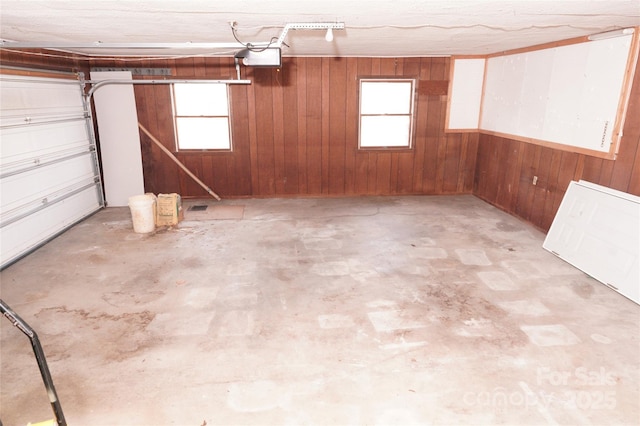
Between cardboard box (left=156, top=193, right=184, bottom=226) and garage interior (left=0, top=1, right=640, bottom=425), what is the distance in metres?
0.20

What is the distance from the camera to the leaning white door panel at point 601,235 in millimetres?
3545

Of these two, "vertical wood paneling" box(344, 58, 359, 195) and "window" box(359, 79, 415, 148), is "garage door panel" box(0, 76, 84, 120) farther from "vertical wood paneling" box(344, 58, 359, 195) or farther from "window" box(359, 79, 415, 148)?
"window" box(359, 79, 415, 148)

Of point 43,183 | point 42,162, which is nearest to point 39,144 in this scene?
point 42,162

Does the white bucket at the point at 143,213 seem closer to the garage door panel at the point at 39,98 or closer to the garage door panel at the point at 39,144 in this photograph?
the garage door panel at the point at 39,144

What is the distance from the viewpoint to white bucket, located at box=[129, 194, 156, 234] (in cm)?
496

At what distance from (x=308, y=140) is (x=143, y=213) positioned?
2.85 m

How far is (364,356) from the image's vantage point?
8.87 feet

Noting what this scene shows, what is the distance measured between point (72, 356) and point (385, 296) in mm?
A: 2398

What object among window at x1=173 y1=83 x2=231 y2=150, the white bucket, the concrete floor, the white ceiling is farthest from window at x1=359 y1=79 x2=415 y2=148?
the white bucket

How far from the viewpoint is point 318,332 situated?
2.98 m

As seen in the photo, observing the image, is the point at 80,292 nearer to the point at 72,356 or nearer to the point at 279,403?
the point at 72,356

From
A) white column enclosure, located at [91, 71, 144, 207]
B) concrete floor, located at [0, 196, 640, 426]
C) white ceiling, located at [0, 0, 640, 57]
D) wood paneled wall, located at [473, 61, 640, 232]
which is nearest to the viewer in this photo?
concrete floor, located at [0, 196, 640, 426]

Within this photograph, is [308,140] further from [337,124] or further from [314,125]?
[337,124]

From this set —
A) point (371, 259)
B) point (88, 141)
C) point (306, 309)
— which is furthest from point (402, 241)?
point (88, 141)
